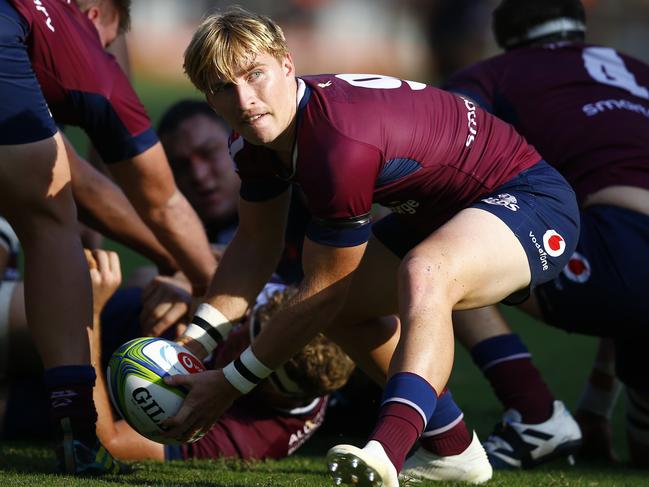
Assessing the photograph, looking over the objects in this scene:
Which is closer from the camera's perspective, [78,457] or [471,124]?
[78,457]

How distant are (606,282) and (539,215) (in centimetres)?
94

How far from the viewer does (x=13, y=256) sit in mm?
6105

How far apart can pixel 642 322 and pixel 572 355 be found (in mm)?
2601

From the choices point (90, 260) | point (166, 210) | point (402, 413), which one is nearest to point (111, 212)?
point (166, 210)

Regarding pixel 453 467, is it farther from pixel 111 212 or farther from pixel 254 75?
pixel 111 212

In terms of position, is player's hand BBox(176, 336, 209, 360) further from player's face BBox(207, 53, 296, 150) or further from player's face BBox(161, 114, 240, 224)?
player's face BBox(161, 114, 240, 224)

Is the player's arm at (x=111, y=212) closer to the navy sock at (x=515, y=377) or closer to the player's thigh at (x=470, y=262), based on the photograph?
the navy sock at (x=515, y=377)

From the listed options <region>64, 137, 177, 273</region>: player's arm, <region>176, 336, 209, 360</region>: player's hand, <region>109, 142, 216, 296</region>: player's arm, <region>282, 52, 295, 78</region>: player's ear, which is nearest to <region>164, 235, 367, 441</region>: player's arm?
<region>176, 336, 209, 360</region>: player's hand

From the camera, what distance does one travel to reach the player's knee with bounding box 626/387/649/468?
4887 mm

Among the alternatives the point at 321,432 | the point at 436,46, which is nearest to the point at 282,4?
the point at 436,46

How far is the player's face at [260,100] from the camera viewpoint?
3.57 meters

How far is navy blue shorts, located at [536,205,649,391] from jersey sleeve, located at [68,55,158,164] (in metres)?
1.73

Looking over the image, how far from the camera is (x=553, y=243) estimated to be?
3.80 metres

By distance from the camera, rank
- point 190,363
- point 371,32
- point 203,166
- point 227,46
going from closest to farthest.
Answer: point 227,46 → point 190,363 → point 203,166 → point 371,32
